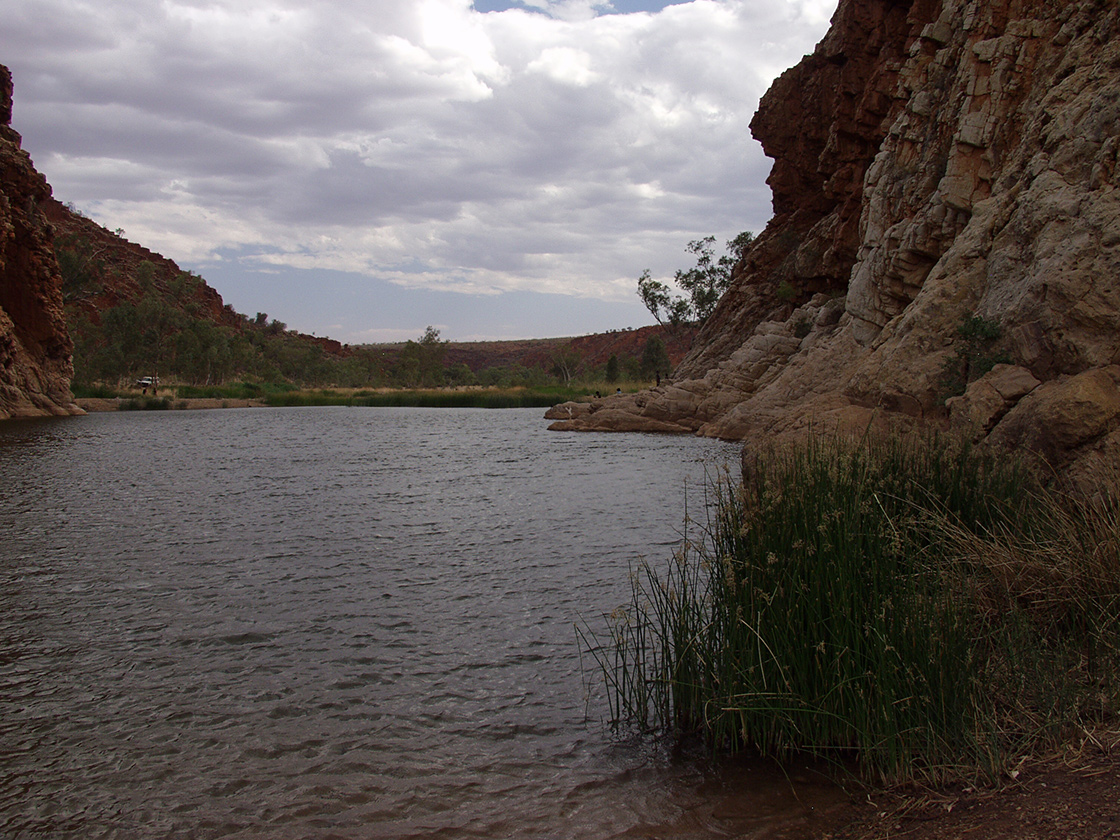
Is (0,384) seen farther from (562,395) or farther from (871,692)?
(871,692)

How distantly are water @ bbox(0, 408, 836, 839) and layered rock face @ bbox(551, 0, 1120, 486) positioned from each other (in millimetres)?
4406

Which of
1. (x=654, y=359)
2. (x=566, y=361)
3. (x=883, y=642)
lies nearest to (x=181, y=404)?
(x=654, y=359)

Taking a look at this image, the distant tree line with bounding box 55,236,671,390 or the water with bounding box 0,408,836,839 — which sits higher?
the distant tree line with bounding box 55,236,671,390

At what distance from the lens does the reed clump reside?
11.9 feet

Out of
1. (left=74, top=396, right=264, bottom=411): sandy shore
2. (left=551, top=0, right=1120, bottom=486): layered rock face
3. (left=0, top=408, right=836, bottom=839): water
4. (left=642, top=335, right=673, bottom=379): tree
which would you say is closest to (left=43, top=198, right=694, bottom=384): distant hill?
(left=642, top=335, right=673, bottom=379): tree

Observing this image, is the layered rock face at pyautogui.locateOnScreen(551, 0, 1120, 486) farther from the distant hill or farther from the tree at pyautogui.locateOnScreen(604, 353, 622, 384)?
the tree at pyautogui.locateOnScreen(604, 353, 622, 384)

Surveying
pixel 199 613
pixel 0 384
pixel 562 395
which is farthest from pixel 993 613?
pixel 562 395

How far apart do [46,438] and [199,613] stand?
2302cm

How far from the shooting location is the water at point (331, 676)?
154 inches

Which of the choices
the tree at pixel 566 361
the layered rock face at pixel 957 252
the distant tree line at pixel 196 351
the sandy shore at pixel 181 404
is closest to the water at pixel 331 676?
the layered rock face at pixel 957 252

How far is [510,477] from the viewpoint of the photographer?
56.9ft

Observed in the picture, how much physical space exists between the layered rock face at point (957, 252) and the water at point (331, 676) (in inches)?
173

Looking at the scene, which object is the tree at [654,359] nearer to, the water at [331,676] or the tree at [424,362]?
the tree at [424,362]

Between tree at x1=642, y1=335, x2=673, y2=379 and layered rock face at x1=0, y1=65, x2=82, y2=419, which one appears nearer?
layered rock face at x1=0, y1=65, x2=82, y2=419
